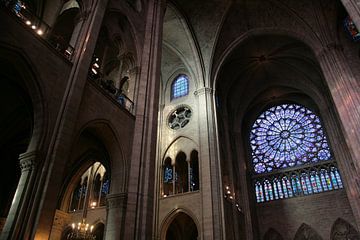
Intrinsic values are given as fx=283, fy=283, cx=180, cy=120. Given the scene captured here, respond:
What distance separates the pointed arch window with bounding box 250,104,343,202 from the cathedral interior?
0.30ft

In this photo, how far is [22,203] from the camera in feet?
17.6

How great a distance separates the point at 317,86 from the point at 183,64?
385 inches

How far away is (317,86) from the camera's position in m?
20.2

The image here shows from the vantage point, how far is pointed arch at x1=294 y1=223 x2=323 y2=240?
1777 cm

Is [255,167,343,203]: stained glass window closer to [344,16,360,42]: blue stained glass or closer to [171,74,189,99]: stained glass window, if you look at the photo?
[344,16,360,42]: blue stained glass

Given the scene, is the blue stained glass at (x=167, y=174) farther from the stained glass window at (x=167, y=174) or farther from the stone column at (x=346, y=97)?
the stone column at (x=346, y=97)

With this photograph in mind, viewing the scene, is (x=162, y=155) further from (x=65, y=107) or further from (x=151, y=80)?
(x=65, y=107)

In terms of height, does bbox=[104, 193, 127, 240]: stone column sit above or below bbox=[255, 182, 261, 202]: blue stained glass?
below

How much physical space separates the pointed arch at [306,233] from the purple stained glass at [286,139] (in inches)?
170

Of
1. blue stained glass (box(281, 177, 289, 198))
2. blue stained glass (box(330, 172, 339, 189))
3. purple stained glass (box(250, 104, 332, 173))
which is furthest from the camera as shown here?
purple stained glass (box(250, 104, 332, 173))

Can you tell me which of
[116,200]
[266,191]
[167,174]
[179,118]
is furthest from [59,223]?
[266,191]

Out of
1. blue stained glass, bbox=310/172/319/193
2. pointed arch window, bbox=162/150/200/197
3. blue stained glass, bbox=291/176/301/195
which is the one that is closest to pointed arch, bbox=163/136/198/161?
pointed arch window, bbox=162/150/200/197

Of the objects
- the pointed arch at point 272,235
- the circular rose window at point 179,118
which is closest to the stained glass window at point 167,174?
Answer: the circular rose window at point 179,118

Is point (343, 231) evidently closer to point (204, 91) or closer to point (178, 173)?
point (178, 173)
